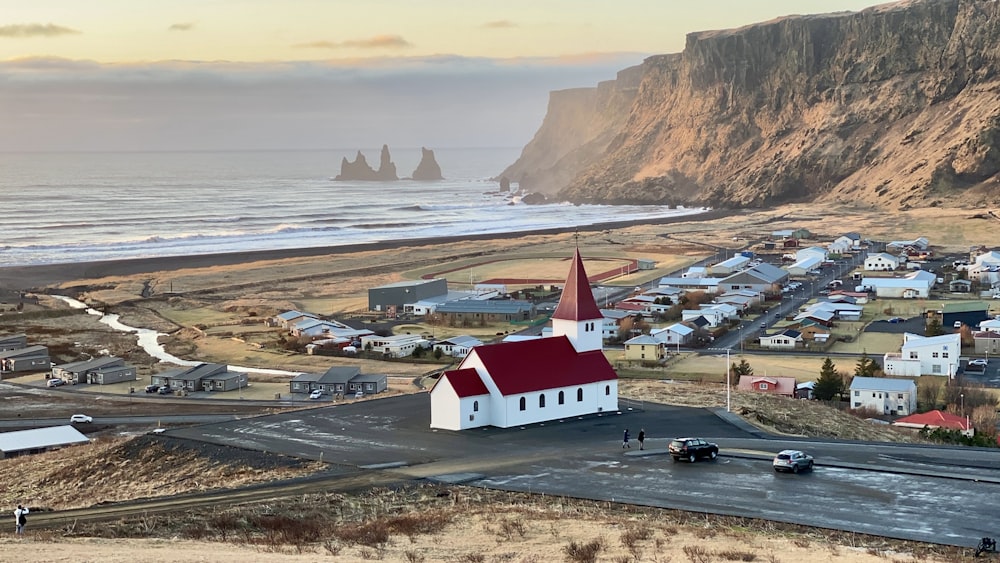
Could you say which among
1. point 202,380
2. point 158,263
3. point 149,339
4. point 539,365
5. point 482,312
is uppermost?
point 158,263

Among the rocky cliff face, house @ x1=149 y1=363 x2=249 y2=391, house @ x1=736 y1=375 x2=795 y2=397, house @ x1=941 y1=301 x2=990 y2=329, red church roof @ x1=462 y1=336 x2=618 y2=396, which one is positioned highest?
the rocky cliff face

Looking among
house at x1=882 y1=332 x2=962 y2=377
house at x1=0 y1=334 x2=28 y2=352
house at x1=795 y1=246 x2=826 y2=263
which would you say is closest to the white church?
house at x1=882 y1=332 x2=962 y2=377

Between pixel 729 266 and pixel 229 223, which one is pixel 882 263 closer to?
pixel 729 266

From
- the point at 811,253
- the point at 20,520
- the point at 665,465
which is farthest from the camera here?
the point at 811,253

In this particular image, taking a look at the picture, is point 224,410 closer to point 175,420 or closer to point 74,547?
point 175,420

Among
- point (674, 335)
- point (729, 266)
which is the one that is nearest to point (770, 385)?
point (674, 335)

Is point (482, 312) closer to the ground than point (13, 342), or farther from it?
farther from it

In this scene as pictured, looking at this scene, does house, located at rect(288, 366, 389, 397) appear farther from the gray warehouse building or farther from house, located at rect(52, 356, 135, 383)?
the gray warehouse building

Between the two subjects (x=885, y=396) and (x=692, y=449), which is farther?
(x=885, y=396)
